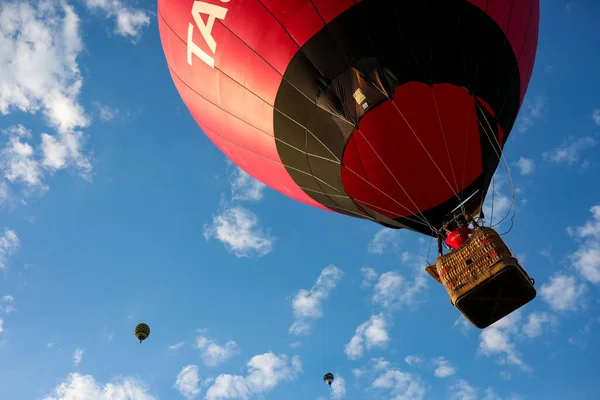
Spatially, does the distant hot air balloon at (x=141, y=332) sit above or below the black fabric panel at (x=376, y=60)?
above

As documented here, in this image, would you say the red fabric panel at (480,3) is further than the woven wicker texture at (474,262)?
Yes

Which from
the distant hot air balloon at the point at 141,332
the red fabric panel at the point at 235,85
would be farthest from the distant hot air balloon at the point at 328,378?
the red fabric panel at the point at 235,85

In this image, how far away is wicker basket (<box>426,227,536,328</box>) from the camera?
5832 mm

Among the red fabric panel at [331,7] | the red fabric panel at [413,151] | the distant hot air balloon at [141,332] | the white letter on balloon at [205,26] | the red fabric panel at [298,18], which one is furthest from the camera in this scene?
the distant hot air balloon at [141,332]

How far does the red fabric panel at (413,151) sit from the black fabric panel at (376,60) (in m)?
0.16

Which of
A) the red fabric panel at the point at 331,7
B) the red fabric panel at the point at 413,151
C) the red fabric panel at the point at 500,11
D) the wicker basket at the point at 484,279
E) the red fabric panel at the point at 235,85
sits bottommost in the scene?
the wicker basket at the point at 484,279

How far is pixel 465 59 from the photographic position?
21.7ft

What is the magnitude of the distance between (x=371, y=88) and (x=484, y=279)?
252 cm

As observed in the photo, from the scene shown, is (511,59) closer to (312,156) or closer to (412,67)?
(412,67)

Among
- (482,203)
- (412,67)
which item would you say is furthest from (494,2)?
(482,203)

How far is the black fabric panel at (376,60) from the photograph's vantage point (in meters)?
6.30

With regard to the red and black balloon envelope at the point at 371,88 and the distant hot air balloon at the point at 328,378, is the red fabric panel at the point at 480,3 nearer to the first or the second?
the red and black balloon envelope at the point at 371,88

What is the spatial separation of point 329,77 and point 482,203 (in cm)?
284

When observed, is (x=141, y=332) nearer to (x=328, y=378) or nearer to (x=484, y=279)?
(x=328, y=378)
